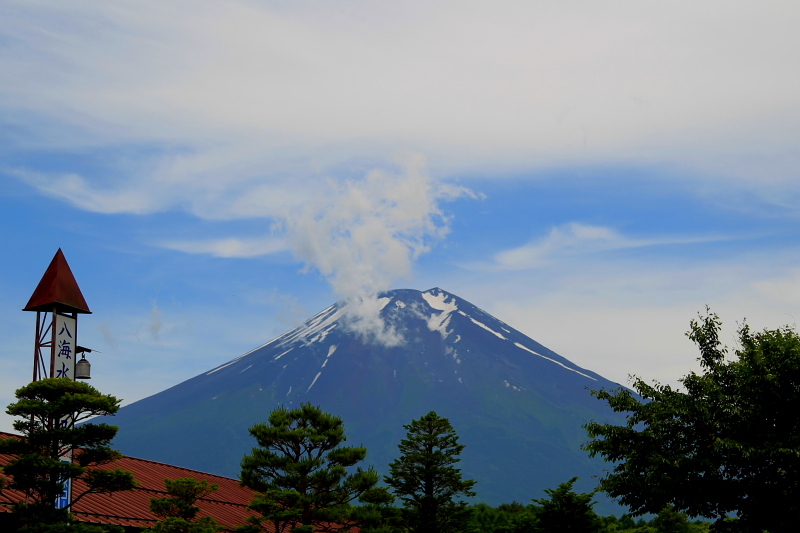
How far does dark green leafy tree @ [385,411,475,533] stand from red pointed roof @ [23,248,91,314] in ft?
58.8

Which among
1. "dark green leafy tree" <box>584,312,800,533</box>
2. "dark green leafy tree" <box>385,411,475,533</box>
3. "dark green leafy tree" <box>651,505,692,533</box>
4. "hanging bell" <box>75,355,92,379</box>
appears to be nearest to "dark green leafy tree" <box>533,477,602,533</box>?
"dark green leafy tree" <box>385,411,475,533</box>

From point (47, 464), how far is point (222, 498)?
14.3 m

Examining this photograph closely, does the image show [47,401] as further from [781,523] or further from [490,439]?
[490,439]

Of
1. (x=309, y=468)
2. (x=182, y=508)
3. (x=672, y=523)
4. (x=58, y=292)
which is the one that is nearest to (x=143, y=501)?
(x=182, y=508)

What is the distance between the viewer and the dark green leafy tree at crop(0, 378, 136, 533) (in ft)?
57.8

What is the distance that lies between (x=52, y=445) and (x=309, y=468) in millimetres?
11956

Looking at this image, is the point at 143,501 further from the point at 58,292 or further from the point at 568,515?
the point at 568,515

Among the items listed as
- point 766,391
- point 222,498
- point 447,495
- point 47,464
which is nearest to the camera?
point 47,464

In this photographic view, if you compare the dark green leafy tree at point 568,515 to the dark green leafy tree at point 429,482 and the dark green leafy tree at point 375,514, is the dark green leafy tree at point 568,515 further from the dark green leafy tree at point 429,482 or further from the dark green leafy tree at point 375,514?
the dark green leafy tree at point 375,514

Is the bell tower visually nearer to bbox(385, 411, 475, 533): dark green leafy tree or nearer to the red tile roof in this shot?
the red tile roof

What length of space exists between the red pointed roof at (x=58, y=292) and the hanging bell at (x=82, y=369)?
1.36 m

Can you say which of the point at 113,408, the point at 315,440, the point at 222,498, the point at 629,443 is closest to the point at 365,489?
the point at 315,440

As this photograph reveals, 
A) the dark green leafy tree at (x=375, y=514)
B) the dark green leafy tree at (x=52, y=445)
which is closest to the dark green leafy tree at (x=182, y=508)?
the dark green leafy tree at (x=52, y=445)

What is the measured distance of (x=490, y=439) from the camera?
640ft
